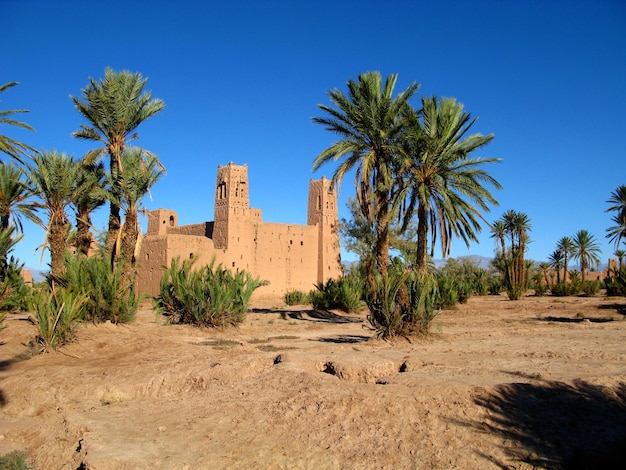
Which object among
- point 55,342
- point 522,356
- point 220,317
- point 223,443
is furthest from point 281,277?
point 223,443

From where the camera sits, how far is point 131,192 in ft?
46.4

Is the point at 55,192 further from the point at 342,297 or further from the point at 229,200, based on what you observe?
the point at 229,200

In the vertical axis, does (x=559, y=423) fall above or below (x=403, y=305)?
below

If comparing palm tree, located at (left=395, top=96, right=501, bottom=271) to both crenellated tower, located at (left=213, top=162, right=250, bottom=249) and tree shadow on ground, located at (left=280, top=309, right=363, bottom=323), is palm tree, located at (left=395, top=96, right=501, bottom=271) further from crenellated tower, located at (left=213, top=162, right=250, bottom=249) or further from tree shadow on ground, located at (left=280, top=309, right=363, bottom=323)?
crenellated tower, located at (left=213, top=162, right=250, bottom=249)

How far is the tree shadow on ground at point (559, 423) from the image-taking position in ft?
15.0

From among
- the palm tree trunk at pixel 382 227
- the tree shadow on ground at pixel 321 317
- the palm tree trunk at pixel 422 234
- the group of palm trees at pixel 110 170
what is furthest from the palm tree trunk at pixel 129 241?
the palm tree trunk at pixel 422 234

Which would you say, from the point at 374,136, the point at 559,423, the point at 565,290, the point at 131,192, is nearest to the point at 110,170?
the point at 131,192

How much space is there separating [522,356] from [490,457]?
3.73 m

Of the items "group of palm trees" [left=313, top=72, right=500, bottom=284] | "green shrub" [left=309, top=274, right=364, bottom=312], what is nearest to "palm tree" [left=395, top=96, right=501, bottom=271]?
"group of palm trees" [left=313, top=72, right=500, bottom=284]

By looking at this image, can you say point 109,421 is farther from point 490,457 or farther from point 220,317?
point 220,317

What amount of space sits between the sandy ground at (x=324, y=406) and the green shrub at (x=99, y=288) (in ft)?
7.57

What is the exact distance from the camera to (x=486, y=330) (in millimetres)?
12766

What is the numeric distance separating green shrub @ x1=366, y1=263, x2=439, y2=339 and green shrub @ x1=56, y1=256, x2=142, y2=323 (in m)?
6.00

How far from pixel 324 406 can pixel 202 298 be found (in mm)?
8085
